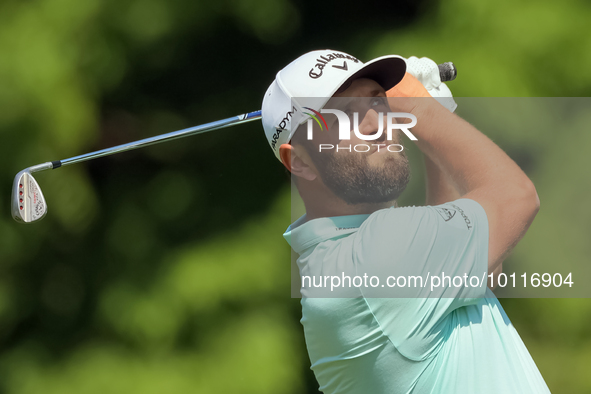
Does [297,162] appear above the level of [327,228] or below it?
above

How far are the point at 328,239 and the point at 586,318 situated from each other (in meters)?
1.40

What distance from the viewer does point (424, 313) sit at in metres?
0.90

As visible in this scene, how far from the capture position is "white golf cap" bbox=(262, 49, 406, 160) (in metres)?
0.97

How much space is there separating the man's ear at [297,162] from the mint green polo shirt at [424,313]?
0.14m

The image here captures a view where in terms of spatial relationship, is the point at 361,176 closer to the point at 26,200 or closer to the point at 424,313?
the point at 424,313

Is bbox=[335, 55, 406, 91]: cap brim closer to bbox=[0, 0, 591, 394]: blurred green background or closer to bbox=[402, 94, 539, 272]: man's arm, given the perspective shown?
bbox=[402, 94, 539, 272]: man's arm

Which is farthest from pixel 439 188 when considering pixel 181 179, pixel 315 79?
pixel 181 179

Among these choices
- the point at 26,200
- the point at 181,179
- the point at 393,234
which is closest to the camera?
the point at 393,234

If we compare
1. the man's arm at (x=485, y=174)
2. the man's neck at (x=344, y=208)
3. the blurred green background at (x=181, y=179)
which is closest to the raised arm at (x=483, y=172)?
the man's arm at (x=485, y=174)

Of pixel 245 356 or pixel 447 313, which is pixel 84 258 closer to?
pixel 245 356

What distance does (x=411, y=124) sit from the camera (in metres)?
0.98

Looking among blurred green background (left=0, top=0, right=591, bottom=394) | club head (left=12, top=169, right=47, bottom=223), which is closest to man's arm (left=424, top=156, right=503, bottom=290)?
blurred green background (left=0, top=0, right=591, bottom=394)

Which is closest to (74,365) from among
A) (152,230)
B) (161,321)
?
(161,321)

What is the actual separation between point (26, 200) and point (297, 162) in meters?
0.93
